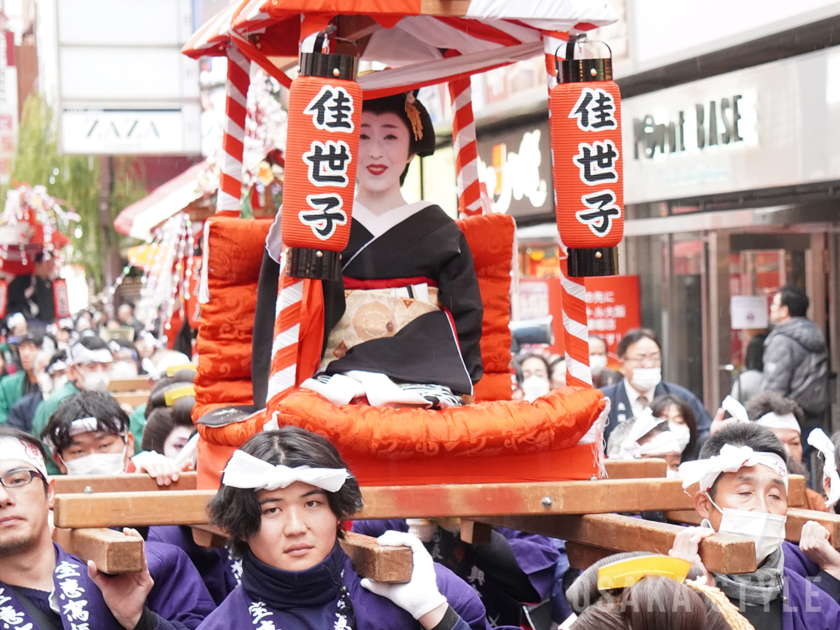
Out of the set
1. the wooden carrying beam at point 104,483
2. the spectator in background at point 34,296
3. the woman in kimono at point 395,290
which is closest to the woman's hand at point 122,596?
the wooden carrying beam at point 104,483

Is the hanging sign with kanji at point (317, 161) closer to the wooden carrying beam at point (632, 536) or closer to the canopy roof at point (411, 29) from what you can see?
the canopy roof at point (411, 29)

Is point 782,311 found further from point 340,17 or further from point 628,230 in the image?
point 340,17

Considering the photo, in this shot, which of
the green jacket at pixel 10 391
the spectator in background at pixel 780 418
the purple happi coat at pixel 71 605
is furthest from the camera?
the green jacket at pixel 10 391

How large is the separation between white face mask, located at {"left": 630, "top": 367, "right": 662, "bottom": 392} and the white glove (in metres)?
4.18

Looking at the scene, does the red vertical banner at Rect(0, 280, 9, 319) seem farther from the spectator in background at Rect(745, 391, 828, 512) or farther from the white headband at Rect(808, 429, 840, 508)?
the white headband at Rect(808, 429, 840, 508)

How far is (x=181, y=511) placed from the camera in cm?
299

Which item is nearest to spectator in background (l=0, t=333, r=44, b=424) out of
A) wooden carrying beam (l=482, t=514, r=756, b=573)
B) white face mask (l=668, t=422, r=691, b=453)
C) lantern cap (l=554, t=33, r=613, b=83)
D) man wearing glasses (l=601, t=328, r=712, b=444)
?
man wearing glasses (l=601, t=328, r=712, b=444)

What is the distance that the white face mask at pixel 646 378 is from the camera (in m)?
6.62

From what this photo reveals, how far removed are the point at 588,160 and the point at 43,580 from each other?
201 cm

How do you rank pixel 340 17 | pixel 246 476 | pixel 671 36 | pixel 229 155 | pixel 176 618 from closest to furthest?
pixel 246 476 → pixel 176 618 → pixel 340 17 → pixel 229 155 → pixel 671 36

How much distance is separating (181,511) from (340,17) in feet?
5.14

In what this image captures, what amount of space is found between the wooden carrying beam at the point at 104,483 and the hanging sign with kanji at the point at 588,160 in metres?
1.61

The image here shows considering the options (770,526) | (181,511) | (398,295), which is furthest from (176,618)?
(770,526)

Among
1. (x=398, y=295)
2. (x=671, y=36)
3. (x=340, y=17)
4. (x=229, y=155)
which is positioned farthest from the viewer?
(x=671, y=36)
